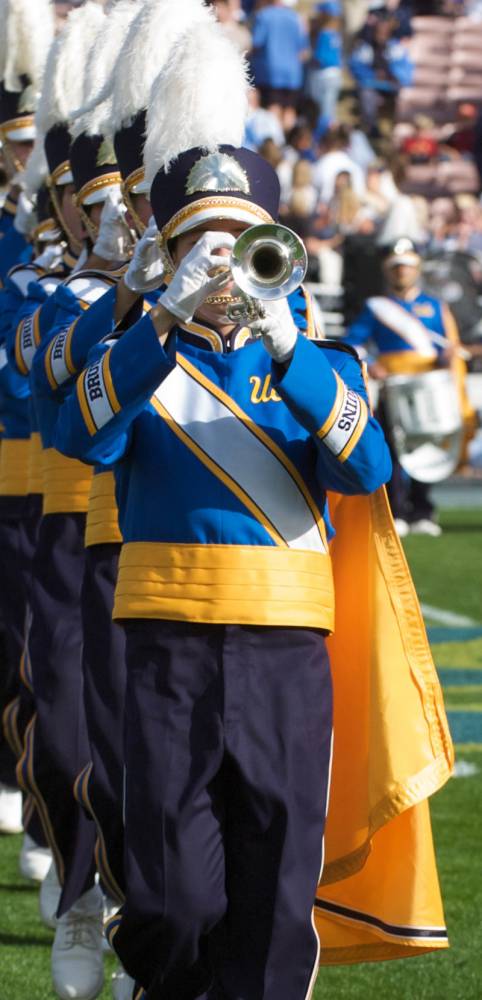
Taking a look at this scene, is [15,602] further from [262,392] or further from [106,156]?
[262,392]

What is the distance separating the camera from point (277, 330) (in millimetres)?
3381

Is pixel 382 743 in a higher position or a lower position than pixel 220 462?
lower

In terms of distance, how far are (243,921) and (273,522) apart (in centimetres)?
68

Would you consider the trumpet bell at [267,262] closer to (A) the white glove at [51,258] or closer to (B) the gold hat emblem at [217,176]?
(B) the gold hat emblem at [217,176]

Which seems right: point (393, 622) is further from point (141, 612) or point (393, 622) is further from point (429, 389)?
point (429, 389)

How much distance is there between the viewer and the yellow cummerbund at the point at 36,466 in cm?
555

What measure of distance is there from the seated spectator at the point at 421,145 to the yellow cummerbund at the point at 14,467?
16531 mm

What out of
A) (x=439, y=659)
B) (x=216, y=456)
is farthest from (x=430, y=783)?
(x=439, y=659)

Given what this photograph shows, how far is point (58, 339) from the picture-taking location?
4.31 metres

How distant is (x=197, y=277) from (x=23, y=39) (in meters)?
3.61

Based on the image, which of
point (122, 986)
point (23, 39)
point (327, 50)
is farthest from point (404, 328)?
point (122, 986)

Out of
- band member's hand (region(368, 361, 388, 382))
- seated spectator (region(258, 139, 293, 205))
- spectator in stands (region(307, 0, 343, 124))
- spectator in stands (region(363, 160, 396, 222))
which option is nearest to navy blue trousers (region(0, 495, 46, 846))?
band member's hand (region(368, 361, 388, 382))

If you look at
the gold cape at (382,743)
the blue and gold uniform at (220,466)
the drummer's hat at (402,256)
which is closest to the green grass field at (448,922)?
the gold cape at (382,743)

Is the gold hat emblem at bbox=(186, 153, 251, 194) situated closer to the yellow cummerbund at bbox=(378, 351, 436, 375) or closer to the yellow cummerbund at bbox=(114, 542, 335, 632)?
the yellow cummerbund at bbox=(114, 542, 335, 632)
